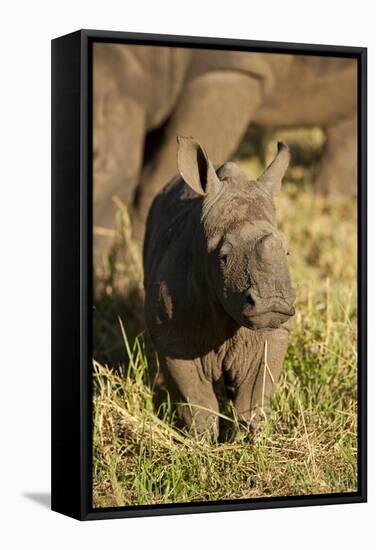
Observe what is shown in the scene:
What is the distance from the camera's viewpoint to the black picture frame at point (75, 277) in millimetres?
5969

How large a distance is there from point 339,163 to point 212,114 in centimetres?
223

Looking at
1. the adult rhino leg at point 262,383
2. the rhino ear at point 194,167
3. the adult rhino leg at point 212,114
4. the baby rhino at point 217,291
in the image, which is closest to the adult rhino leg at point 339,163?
the adult rhino leg at point 212,114

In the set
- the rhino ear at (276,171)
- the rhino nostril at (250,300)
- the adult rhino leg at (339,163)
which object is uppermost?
the adult rhino leg at (339,163)

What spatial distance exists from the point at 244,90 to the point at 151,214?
101 inches

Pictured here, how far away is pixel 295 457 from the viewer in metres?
6.65

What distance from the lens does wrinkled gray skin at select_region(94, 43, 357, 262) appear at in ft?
30.6

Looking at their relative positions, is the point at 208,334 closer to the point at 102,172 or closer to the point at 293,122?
the point at 102,172

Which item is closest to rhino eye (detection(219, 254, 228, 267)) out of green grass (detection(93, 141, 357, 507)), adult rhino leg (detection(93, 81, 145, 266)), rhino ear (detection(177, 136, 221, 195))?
rhino ear (detection(177, 136, 221, 195))

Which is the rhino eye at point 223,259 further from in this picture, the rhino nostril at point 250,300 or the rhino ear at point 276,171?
the rhino ear at point 276,171

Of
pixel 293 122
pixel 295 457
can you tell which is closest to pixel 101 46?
pixel 293 122

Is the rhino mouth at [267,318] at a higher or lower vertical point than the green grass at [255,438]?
higher

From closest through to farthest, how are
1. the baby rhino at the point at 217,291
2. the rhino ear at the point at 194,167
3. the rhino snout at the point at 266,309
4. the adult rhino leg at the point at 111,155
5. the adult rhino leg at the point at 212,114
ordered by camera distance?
the rhino snout at the point at 266,309 → the baby rhino at the point at 217,291 → the rhino ear at the point at 194,167 → the adult rhino leg at the point at 111,155 → the adult rhino leg at the point at 212,114

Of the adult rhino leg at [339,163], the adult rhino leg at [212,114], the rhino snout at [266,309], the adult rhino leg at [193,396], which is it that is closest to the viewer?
the rhino snout at [266,309]

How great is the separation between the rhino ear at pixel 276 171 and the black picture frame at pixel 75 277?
1.58 feet
